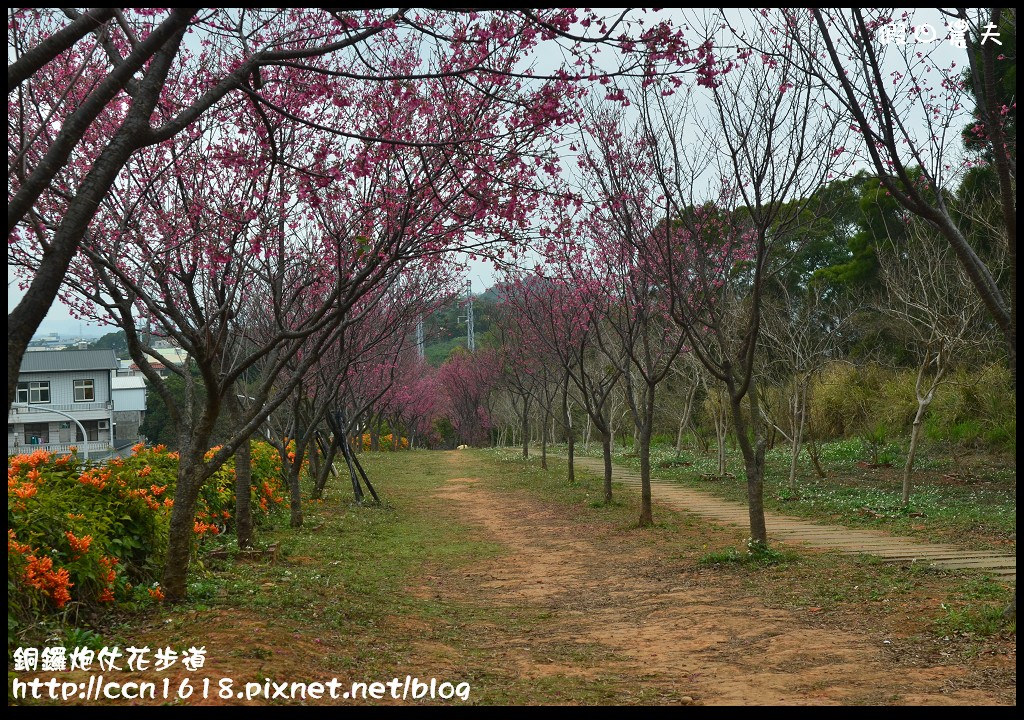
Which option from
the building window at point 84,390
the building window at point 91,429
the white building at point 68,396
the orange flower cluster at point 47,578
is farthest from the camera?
the building window at point 91,429

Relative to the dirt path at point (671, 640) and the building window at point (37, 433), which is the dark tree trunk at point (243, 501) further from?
the building window at point (37, 433)

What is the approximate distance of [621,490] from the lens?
58.6 feet

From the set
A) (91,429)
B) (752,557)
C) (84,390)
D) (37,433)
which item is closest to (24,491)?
(752,557)

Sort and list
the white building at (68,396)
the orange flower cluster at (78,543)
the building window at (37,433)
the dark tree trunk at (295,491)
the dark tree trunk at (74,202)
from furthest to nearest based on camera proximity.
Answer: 1. the building window at (37,433)
2. the white building at (68,396)
3. the dark tree trunk at (295,491)
4. the orange flower cluster at (78,543)
5. the dark tree trunk at (74,202)

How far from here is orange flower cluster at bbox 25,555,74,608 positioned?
4727mm

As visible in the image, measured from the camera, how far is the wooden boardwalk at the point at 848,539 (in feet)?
27.1

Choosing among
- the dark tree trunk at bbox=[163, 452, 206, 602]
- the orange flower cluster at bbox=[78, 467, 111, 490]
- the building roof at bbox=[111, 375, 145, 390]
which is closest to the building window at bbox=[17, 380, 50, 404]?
the building roof at bbox=[111, 375, 145, 390]

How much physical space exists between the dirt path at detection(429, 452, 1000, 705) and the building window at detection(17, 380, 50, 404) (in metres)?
19.5

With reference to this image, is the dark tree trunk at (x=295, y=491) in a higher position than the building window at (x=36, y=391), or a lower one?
lower

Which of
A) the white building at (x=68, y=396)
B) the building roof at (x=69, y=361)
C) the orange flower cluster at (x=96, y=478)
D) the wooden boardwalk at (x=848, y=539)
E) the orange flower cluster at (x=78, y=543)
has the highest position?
the building roof at (x=69, y=361)

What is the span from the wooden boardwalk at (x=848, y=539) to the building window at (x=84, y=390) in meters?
17.4

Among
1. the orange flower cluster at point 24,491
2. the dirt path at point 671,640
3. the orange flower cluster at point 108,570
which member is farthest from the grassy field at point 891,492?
the orange flower cluster at point 24,491

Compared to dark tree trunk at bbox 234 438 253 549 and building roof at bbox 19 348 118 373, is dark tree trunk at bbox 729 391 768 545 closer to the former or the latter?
dark tree trunk at bbox 234 438 253 549

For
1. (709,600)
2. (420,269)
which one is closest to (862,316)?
(420,269)
